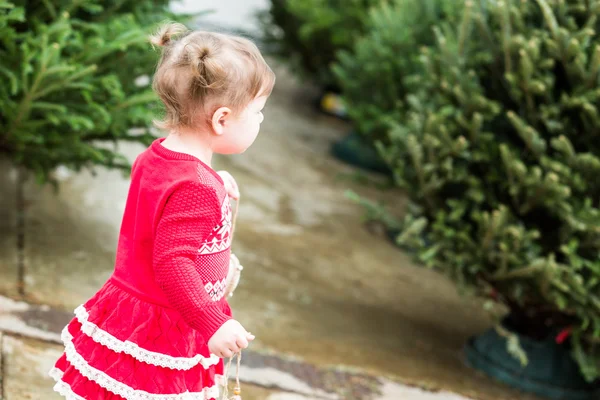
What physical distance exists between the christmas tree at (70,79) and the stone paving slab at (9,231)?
46 cm

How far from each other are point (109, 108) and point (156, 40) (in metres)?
1.47

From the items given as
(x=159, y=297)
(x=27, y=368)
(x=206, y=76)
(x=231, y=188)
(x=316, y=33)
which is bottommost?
(x=316, y=33)

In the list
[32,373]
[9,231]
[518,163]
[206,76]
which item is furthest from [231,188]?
[9,231]

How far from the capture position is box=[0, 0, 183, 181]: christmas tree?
296cm

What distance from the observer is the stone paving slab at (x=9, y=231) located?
336cm

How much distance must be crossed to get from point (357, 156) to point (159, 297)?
5747 mm

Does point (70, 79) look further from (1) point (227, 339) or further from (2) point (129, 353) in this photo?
(1) point (227, 339)

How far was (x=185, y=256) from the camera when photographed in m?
1.67

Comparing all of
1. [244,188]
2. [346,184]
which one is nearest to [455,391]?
[244,188]

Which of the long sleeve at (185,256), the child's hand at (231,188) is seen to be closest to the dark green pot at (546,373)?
the child's hand at (231,188)

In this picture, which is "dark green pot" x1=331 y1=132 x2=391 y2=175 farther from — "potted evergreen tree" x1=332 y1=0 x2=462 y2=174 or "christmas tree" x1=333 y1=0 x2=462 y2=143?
"christmas tree" x1=333 y1=0 x2=462 y2=143

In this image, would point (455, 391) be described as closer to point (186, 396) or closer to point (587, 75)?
point (587, 75)

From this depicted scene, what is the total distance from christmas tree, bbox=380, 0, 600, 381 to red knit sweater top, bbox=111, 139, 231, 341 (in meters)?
1.80

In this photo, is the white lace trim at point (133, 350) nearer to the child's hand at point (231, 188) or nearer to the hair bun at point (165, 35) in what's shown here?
the child's hand at point (231, 188)
